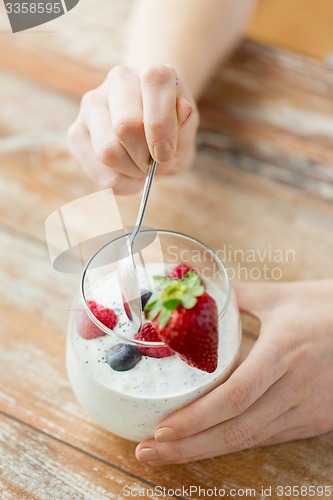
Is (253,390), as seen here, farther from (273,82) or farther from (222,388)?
(273,82)

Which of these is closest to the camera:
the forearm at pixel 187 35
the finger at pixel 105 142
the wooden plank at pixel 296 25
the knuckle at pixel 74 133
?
the finger at pixel 105 142

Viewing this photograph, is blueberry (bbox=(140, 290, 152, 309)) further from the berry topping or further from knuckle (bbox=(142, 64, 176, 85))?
knuckle (bbox=(142, 64, 176, 85))

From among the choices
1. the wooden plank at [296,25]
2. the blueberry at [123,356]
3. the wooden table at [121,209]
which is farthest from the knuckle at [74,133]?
the wooden plank at [296,25]

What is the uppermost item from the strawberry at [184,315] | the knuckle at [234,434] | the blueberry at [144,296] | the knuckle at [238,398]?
the strawberry at [184,315]

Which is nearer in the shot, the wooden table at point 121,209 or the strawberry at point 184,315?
the strawberry at point 184,315

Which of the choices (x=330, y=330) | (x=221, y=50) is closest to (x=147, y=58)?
(x=221, y=50)

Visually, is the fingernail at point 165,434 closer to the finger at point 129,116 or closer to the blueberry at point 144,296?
the blueberry at point 144,296
